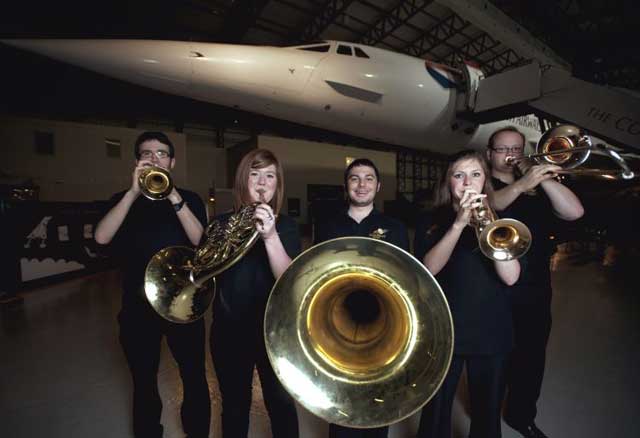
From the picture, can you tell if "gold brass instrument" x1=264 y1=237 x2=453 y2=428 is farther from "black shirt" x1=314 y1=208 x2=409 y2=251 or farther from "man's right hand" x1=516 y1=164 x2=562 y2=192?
"man's right hand" x1=516 y1=164 x2=562 y2=192

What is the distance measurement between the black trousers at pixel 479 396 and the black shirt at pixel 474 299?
8 centimetres

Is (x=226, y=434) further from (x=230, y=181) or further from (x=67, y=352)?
(x=230, y=181)

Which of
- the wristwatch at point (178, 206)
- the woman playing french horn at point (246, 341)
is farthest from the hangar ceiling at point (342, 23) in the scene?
the woman playing french horn at point (246, 341)

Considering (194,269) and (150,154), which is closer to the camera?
(194,269)

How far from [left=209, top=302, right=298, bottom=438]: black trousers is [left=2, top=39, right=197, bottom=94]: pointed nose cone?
412 centimetres

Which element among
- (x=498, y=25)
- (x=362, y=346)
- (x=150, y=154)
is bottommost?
(x=362, y=346)

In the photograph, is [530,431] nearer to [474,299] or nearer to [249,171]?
[474,299]

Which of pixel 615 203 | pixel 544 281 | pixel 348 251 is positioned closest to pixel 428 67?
pixel 615 203

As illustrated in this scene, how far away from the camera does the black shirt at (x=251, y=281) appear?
4.98 ft

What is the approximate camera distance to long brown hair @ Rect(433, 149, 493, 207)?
164 centimetres

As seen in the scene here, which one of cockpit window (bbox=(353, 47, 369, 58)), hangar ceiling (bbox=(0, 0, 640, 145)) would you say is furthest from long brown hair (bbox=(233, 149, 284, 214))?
hangar ceiling (bbox=(0, 0, 640, 145))

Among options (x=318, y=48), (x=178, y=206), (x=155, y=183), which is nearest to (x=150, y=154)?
(x=155, y=183)

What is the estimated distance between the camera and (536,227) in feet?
6.06

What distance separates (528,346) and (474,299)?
944 mm
